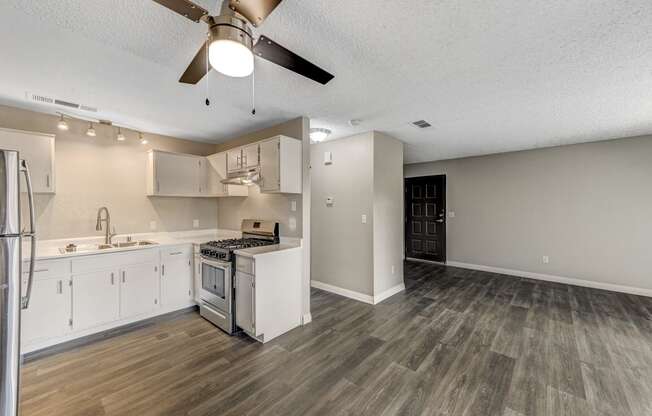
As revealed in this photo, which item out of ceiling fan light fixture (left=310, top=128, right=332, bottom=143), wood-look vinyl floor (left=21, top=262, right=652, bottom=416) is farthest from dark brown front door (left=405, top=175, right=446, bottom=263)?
ceiling fan light fixture (left=310, top=128, right=332, bottom=143)

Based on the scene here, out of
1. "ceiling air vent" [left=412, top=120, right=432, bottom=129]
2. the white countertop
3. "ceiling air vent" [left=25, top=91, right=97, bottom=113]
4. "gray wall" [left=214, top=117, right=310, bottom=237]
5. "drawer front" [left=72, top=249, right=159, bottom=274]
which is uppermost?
"ceiling air vent" [left=412, top=120, right=432, bottom=129]

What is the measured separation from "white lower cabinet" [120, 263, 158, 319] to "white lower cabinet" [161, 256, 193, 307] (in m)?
0.10

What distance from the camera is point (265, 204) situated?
3.68 meters

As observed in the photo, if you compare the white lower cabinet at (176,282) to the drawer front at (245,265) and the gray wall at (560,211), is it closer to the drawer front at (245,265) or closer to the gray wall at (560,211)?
the drawer front at (245,265)

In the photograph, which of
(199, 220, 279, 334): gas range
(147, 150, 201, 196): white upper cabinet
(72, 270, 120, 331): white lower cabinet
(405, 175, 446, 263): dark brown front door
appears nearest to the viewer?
(72, 270, 120, 331): white lower cabinet

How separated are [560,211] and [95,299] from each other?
7229mm

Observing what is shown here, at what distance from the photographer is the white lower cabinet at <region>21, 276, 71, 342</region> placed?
2.43m

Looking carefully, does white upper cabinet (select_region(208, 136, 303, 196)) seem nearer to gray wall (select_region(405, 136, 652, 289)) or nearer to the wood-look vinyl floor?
the wood-look vinyl floor

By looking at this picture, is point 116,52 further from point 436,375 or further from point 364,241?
point 436,375

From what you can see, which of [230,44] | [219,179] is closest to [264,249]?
[219,179]

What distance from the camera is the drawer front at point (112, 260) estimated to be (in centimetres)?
269

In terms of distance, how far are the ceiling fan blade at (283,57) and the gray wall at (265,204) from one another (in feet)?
4.75

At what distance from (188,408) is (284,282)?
1.34 m

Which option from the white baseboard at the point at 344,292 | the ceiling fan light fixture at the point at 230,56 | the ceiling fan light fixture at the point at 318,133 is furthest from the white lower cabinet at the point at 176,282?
the ceiling fan light fixture at the point at 230,56
